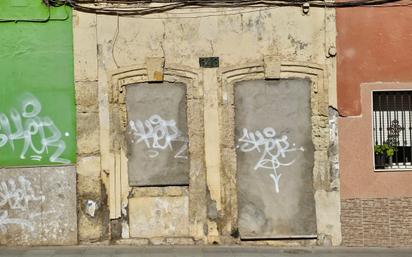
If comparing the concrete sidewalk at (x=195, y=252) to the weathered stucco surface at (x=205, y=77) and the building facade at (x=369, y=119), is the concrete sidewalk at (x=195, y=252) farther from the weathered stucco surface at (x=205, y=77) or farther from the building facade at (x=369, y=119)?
the building facade at (x=369, y=119)

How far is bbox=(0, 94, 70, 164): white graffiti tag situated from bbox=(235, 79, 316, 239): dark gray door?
3210mm

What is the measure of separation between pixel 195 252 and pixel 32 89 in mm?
3875

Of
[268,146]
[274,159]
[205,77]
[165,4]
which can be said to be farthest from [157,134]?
[165,4]

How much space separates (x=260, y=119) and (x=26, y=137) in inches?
158

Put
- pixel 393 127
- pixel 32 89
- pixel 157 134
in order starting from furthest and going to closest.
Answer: pixel 393 127 < pixel 157 134 < pixel 32 89

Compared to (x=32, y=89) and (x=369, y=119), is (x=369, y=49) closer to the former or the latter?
(x=369, y=119)

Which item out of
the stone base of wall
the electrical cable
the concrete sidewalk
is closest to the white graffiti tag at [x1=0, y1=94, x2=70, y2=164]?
the concrete sidewalk

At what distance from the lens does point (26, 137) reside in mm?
9406

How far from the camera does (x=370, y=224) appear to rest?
9516 mm

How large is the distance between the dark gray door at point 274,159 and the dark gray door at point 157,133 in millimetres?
984

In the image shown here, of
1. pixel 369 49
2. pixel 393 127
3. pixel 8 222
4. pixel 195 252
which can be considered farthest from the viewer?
pixel 393 127

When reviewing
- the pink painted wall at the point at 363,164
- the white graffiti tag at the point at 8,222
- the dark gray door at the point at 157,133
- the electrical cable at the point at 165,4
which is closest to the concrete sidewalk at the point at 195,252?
the white graffiti tag at the point at 8,222

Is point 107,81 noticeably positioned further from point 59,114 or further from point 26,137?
point 26,137

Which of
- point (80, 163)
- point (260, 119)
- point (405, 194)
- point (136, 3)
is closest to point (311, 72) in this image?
point (260, 119)
